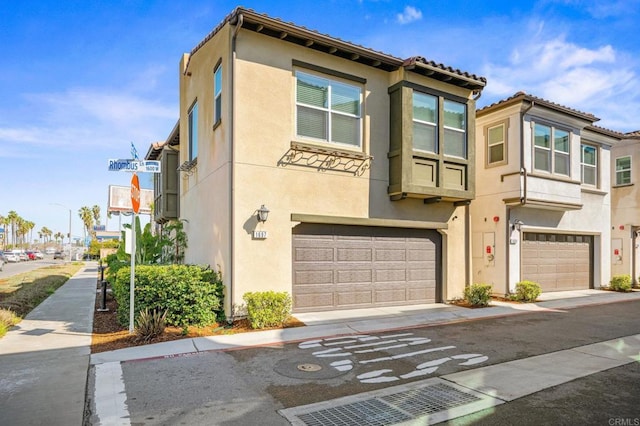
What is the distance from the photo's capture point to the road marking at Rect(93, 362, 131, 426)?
4465 millimetres

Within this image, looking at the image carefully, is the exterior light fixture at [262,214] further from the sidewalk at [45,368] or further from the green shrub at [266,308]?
the sidewalk at [45,368]

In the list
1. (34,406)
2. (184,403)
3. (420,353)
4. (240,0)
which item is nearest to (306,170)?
(240,0)

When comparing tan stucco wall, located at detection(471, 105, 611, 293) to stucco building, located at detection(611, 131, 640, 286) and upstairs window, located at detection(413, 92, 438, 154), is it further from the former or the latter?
upstairs window, located at detection(413, 92, 438, 154)

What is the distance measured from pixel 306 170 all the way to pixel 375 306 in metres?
4.28

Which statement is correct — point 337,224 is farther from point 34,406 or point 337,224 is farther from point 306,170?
point 34,406

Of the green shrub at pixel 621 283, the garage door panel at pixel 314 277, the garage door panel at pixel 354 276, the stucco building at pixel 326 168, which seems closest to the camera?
the stucco building at pixel 326 168

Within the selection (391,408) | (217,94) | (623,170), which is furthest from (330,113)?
(623,170)

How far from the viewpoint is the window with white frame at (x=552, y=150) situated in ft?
46.4

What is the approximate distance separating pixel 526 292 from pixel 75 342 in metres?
12.6

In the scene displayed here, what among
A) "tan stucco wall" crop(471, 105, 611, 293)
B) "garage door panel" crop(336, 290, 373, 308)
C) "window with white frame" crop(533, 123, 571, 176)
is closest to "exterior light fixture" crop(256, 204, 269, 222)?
"garage door panel" crop(336, 290, 373, 308)

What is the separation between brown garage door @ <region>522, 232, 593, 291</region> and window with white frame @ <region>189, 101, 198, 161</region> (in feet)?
38.9

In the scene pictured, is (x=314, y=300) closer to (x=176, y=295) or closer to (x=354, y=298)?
(x=354, y=298)

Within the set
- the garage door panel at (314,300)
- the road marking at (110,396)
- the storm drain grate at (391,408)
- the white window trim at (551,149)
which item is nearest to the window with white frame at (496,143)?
the white window trim at (551,149)

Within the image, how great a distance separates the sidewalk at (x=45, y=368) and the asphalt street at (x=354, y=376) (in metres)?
0.35
